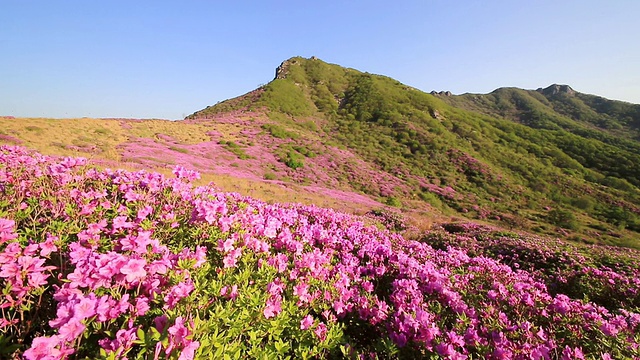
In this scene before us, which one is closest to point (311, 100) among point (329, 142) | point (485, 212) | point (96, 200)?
point (329, 142)

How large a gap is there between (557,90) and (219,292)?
163m

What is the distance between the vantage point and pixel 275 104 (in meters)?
53.1

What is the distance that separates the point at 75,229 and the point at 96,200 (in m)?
1.00

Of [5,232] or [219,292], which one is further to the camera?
[219,292]

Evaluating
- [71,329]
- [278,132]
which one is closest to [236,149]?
[278,132]

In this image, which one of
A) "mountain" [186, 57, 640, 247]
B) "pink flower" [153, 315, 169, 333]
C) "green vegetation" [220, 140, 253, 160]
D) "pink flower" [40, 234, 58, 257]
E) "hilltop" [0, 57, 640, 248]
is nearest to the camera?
"pink flower" [153, 315, 169, 333]

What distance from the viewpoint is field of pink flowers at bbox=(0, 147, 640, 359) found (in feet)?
6.92

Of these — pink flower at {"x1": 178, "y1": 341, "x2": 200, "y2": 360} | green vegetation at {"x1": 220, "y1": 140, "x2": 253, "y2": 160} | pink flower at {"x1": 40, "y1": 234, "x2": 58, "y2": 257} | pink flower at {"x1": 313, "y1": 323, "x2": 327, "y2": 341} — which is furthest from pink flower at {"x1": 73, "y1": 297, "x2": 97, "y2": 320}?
green vegetation at {"x1": 220, "y1": 140, "x2": 253, "y2": 160}

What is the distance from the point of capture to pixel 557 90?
121688 millimetres

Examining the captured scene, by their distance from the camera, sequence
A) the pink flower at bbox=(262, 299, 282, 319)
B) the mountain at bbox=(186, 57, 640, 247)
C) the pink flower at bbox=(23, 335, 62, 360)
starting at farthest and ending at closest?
1. the mountain at bbox=(186, 57, 640, 247)
2. the pink flower at bbox=(262, 299, 282, 319)
3. the pink flower at bbox=(23, 335, 62, 360)

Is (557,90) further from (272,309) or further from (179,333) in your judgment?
(179,333)

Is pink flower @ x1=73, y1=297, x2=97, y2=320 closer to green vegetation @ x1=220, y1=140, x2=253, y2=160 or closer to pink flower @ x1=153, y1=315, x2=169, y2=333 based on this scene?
pink flower @ x1=153, y1=315, x2=169, y2=333

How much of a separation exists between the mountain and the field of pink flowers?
22.0 metres

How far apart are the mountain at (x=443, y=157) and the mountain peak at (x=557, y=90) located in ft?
218
